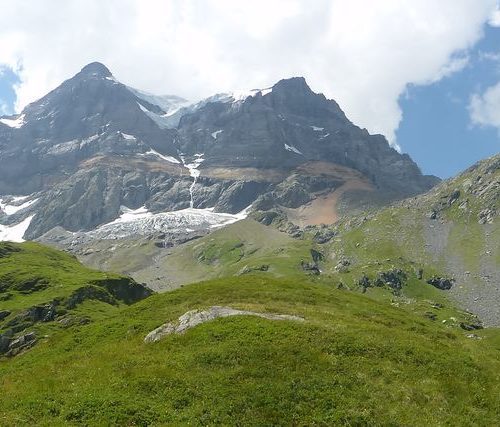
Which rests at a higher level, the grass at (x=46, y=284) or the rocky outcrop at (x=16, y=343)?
the grass at (x=46, y=284)

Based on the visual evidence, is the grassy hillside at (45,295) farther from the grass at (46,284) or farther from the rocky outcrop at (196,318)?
the rocky outcrop at (196,318)

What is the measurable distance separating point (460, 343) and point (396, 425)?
18733mm

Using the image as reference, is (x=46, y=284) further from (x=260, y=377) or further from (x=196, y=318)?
(x=260, y=377)

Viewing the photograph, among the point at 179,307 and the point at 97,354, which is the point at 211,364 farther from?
the point at 179,307

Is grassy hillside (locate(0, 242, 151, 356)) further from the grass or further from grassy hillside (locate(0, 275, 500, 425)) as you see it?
grassy hillside (locate(0, 275, 500, 425))


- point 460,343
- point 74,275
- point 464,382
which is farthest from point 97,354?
point 74,275

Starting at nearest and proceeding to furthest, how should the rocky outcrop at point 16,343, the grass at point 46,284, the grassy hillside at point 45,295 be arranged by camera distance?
the rocky outcrop at point 16,343 → the grassy hillside at point 45,295 → the grass at point 46,284

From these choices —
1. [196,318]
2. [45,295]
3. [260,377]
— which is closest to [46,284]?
[45,295]

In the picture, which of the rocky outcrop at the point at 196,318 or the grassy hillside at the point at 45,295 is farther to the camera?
the grassy hillside at the point at 45,295

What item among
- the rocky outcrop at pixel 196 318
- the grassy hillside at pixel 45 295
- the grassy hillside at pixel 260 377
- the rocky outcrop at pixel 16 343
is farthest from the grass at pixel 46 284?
the grassy hillside at pixel 260 377

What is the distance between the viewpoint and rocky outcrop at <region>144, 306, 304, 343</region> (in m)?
45.4

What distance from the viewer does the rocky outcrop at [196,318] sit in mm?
45375

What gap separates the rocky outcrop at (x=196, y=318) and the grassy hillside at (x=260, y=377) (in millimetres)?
1297

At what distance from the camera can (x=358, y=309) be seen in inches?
2360
